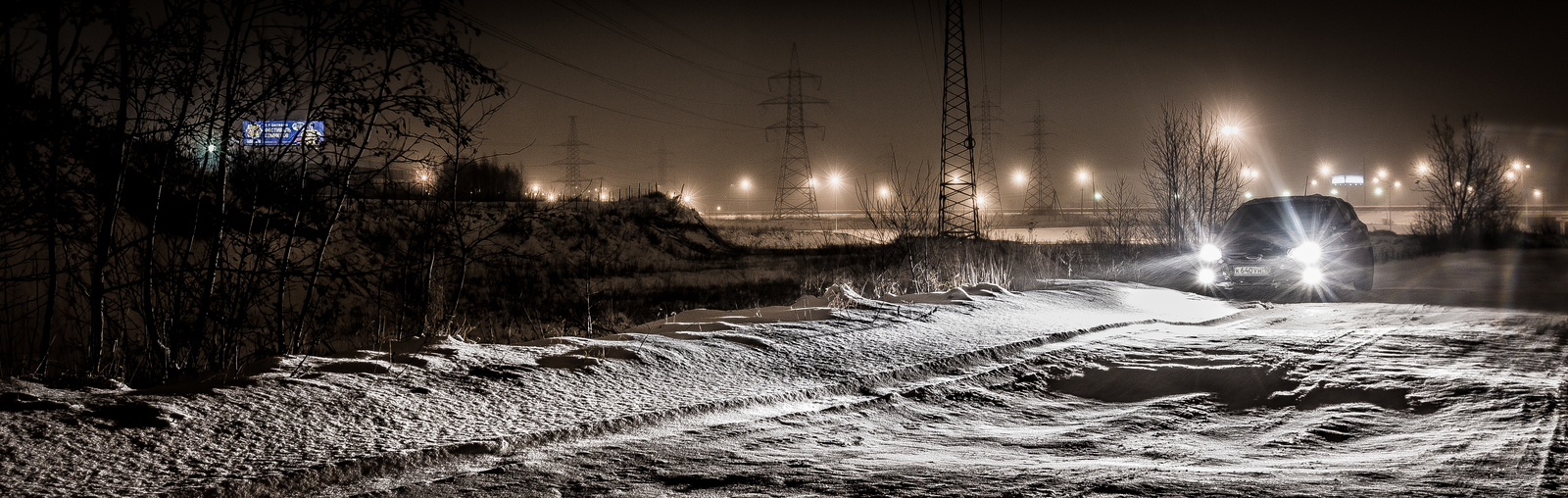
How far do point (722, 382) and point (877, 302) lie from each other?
4.02m

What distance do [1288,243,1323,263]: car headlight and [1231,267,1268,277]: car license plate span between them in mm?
A: 467

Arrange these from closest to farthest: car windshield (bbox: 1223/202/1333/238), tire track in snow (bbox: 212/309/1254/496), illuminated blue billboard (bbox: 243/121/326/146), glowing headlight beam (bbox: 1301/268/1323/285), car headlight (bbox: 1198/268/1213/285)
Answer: tire track in snow (bbox: 212/309/1254/496), illuminated blue billboard (bbox: 243/121/326/146), glowing headlight beam (bbox: 1301/268/1323/285), car headlight (bbox: 1198/268/1213/285), car windshield (bbox: 1223/202/1333/238)

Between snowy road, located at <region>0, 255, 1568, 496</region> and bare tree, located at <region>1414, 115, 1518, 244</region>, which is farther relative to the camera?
bare tree, located at <region>1414, 115, 1518, 244</region>

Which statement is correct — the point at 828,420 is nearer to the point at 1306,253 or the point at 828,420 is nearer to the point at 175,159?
the point at 175,159

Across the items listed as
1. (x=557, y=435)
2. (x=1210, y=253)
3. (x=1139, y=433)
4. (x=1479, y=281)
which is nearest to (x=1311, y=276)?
(x=1210, y=253)

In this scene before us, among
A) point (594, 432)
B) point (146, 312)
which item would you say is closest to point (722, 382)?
point (594, 432)

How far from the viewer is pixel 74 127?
5.39 metres

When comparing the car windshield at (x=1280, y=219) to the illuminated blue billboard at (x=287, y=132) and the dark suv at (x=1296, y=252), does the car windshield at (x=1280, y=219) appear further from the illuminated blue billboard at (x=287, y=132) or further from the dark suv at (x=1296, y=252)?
the illuminated blue billboard at (x=287, y=132)

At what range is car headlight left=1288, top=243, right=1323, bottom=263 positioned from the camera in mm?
12820

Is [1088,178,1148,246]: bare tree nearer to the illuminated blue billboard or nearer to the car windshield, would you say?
the car windshield

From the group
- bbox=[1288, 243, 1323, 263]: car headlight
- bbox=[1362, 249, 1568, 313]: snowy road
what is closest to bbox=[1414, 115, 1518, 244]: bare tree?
bbox=[1362, 249, 1568, 313]: snowy road

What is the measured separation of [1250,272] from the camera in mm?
12883

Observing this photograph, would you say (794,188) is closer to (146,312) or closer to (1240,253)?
(1240,253)

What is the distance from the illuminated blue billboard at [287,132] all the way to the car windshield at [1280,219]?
12.9 metres
